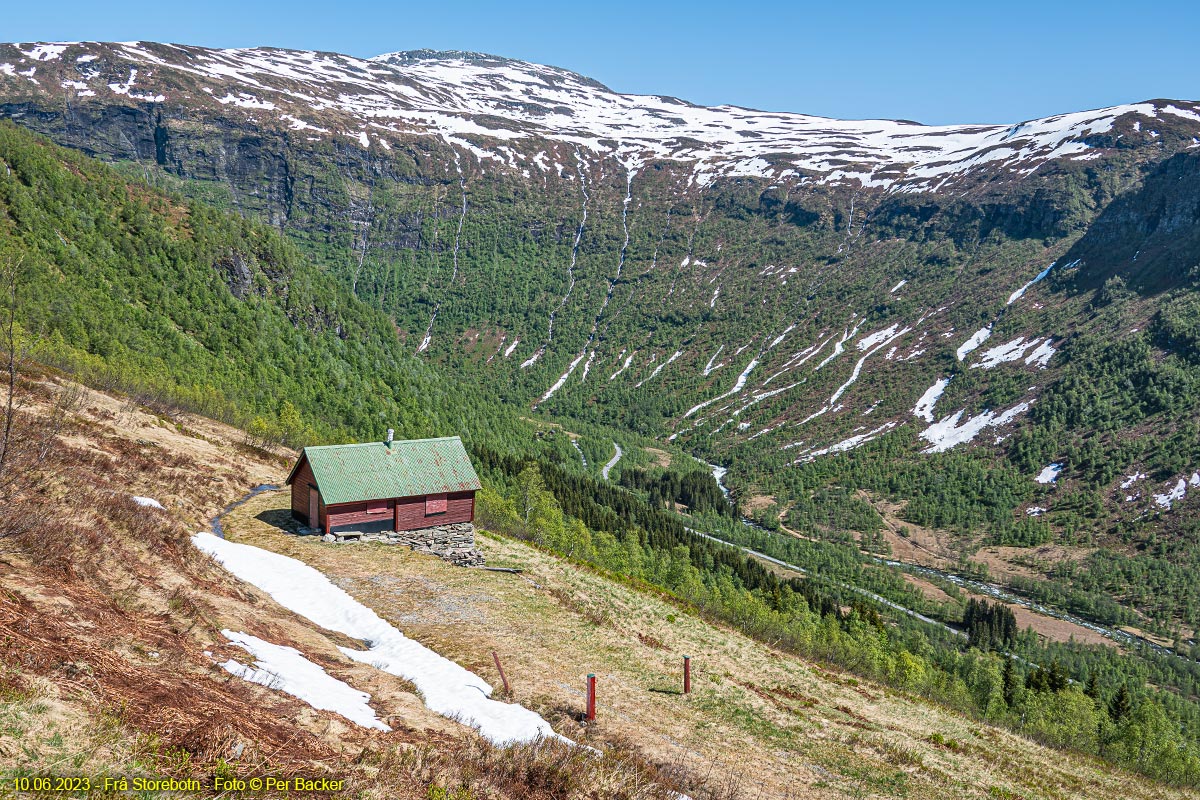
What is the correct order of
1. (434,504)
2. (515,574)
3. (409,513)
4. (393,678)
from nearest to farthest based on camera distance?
1. (393,678)
2. (515,574)
3. (409,513)
4. (434,504)

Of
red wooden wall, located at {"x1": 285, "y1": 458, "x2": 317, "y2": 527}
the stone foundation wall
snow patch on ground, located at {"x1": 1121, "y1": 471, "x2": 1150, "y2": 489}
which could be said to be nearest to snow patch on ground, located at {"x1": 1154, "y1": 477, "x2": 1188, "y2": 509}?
snow patch on ground, located at {"x1": 1121, "y1": 471, "x2": 1150, "y2": 489}

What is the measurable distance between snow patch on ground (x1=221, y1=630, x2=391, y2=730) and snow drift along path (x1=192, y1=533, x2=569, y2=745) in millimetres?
2806

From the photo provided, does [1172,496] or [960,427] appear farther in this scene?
[960,427]

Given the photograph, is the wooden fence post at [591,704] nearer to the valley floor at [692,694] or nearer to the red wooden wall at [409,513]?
the valley floor at [692,694]

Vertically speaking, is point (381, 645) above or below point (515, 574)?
above

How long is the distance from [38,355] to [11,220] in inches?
1514

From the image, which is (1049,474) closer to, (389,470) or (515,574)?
(515,574)

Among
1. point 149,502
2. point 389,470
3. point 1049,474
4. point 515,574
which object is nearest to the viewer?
point 149,502

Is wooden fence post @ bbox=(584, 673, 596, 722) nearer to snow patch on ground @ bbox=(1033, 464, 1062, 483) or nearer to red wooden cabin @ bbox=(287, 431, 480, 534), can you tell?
red wooden cabin @ bbox=(287, 431, 480, 534)

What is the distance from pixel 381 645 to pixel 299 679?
856cm

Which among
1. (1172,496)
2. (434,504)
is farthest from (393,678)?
(1172,496)

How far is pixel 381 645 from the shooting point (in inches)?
1045

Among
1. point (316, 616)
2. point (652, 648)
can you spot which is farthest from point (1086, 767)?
point (316, 616)

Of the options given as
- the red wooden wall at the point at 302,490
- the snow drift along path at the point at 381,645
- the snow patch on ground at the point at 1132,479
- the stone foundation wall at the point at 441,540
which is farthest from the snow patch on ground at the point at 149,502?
the snow patch on ground at the point at 1132,479
